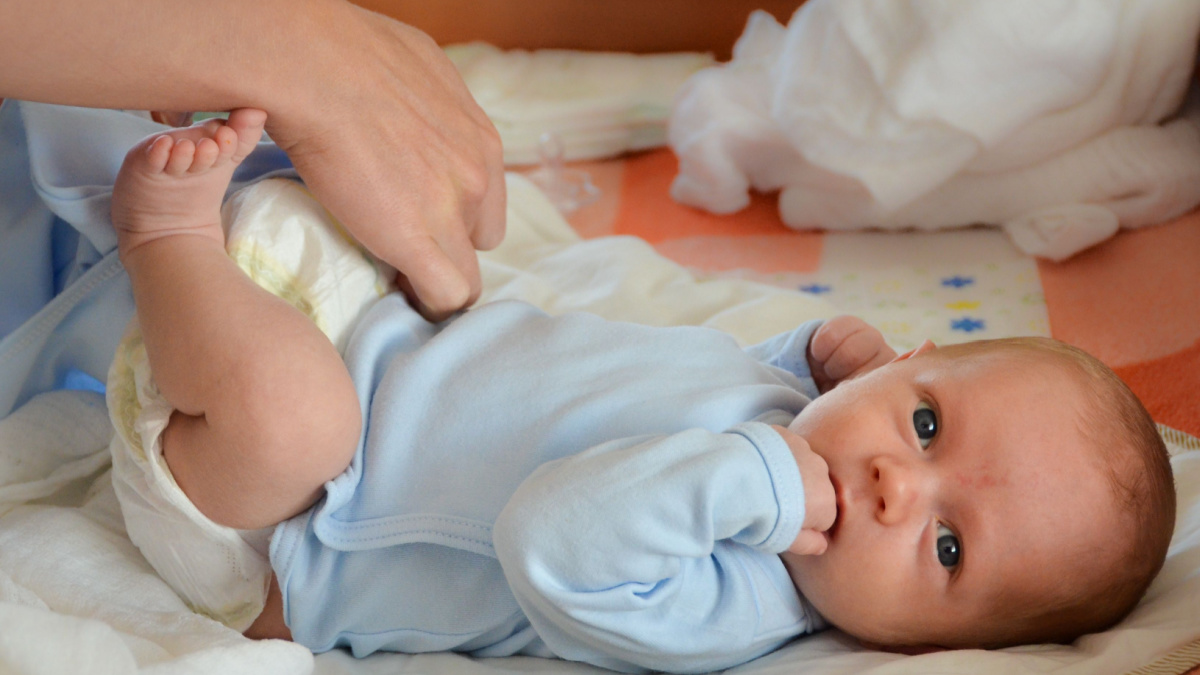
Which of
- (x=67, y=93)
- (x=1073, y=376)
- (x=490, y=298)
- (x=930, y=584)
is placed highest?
(x=67, y=93)

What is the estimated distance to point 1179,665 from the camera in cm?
76

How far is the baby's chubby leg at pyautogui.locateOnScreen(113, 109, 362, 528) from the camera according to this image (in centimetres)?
83

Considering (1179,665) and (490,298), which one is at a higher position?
(1179,665)

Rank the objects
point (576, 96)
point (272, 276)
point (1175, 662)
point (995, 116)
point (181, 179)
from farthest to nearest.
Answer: point (576, 96) < point (995, 116) < point (272, 276) < point (181, 179) < point (1175, 662)

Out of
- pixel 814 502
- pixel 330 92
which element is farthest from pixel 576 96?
pixel 814 502

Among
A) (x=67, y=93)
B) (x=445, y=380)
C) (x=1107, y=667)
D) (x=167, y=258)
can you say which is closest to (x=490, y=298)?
(x=445, y=380)

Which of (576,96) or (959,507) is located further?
(576,96)

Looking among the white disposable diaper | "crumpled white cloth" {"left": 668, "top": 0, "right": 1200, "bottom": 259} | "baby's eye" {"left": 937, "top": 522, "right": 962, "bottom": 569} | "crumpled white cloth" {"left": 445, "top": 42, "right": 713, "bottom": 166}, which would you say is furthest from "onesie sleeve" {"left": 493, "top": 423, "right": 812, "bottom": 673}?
"crumpled white cloth" {"left": 445, "top": 42, "right": 713, "bottom": 166}

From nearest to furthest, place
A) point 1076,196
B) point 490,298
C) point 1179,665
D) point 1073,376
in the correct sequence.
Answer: point 1179,665 < point 1073,376 < point 490,298 < point 1076,196

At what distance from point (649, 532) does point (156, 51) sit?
540mm

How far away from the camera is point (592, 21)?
215cm

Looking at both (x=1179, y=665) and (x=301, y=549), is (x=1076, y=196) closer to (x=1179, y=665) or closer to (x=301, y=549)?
(x=1179, y=665)

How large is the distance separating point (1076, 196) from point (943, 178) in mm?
202

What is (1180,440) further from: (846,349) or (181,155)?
(181,155)
